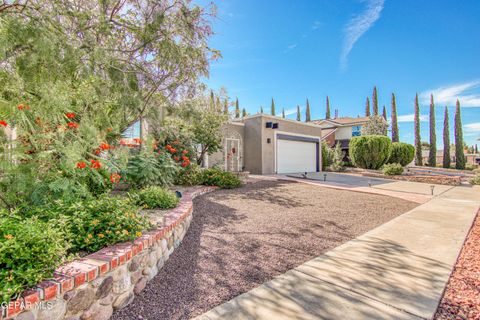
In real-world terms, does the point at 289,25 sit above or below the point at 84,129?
above

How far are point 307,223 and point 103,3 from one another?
591 cm

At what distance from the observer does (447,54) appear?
39.3 ft

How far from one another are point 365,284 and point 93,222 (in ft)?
10.7

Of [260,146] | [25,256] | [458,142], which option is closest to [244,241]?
[25,256]

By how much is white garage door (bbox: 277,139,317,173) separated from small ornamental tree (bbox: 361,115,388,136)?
1173 cm

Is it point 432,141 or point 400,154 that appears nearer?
point 400,154

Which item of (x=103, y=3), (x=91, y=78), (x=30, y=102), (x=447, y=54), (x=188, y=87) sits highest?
(x=447, y=54)

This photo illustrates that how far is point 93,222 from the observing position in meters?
2.81

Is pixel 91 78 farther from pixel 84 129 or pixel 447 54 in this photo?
pixel 447 54

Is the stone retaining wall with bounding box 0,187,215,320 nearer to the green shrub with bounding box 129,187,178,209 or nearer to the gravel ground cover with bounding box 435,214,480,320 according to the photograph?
the green shrub with bounding box 129,187,178,209

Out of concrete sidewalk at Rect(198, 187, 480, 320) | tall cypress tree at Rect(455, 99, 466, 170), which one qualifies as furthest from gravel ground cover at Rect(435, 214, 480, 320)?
tall cypress tree at Rect(455, 99, 466, 170)

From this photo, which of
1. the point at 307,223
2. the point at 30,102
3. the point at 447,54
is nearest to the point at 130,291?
the point at 30,102

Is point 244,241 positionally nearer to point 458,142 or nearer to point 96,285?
point 96,285

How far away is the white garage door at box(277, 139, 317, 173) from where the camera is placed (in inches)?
658
